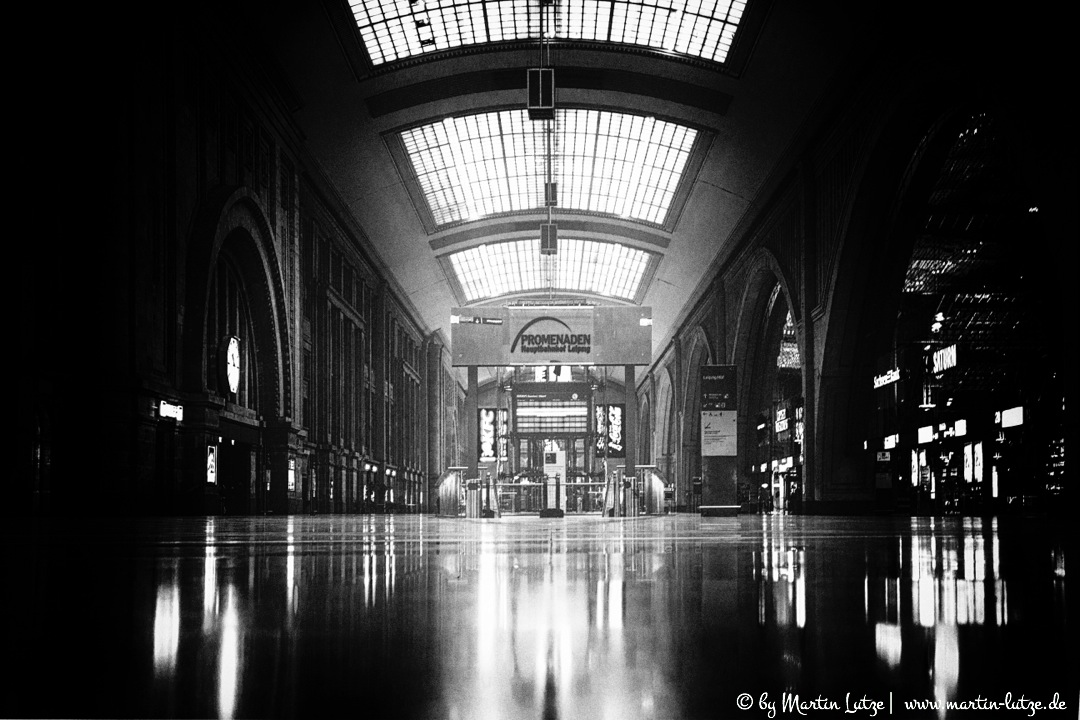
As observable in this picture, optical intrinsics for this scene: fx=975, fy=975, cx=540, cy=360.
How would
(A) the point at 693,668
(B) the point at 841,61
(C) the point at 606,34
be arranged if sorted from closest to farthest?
1. (A) the point at 693,668
2. (B) the point at 841,61
3. (C) the point at 606,34

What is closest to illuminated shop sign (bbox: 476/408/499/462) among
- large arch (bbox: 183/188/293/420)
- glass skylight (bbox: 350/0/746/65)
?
large arch (bbox: 183/188/293/420)

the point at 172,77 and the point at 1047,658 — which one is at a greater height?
the point at 172,77

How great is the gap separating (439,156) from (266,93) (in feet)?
34.5

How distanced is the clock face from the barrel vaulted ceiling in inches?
300

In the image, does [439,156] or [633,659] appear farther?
[439,156]

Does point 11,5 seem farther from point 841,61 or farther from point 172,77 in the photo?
point 841,61

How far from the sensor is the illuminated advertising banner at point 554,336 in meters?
33.8

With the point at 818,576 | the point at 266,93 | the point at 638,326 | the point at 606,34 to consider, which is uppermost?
the point at 606,34

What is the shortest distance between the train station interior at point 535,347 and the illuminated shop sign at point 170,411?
0.09 m

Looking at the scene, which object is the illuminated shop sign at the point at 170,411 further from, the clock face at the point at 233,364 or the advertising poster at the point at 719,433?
the advertising poster at the point at 719,433

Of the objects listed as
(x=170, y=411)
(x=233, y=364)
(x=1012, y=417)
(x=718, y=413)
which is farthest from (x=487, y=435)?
(x=170, y=411)

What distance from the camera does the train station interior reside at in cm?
140

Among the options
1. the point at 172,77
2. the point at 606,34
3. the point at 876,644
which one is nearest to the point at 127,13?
the point at 172,77

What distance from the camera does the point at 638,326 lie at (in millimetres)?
34094
